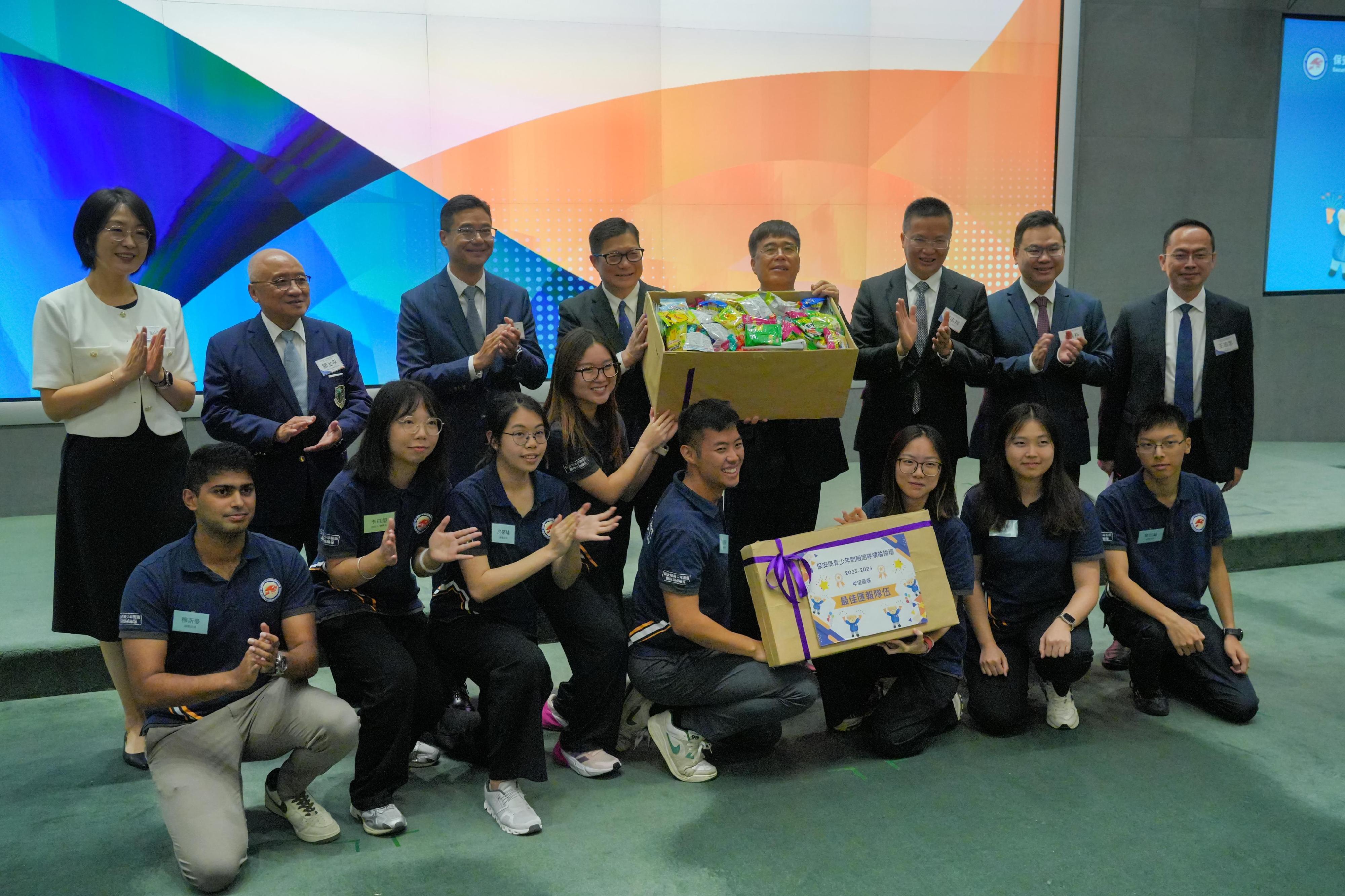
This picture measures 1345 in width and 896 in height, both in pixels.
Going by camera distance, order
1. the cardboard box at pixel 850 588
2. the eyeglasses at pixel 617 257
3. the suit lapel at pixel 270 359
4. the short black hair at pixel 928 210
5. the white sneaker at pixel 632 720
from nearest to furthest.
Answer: the cardboard box at pixel 850 588, the white sneaker at pixel 632 720, the suit lapel at pixel 270 359, the eyeglasses at pixel 617 257, the short black hair at pixel 928 210

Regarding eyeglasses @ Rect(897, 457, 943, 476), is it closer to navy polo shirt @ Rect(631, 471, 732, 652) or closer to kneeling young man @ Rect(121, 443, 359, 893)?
navy polo shirt @ Rect(631, 471, 732, 652)

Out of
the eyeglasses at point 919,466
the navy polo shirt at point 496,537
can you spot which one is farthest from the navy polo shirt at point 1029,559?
the navy polo shirt at point 496,537

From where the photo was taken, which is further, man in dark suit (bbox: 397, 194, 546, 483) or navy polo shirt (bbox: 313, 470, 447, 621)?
man in dark suit (bbox: 397, 194, 546, 483)

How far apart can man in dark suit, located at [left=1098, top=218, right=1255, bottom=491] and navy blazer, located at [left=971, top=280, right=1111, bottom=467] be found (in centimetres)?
15

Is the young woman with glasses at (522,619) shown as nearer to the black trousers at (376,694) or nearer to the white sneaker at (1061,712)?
the black trousers at (376,694)

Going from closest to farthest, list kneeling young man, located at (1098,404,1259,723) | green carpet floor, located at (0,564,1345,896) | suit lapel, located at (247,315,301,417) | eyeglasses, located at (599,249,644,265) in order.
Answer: green carpet floor, located at (0,564,1345,896) → suit lapel, located at (247,315,301,417) → kneeling young man, located at (1098,404,1259,723) → eyeglasses, located at (599,249,644,265)

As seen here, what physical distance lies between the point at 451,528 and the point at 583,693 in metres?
0.59

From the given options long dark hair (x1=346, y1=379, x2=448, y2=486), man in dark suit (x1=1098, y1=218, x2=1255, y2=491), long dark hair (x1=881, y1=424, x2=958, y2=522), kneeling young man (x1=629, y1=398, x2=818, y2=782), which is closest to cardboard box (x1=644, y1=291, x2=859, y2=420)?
kneeling young man (x1=629, y1=398, x2=818, y2=782)

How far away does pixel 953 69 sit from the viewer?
629 cm

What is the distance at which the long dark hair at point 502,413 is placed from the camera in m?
2.76

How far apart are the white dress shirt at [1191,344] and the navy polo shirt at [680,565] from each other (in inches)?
74.5

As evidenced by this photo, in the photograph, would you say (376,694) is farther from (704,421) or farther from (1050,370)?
(1050,370)

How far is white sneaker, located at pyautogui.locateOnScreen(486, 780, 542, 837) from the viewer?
98.8 inches

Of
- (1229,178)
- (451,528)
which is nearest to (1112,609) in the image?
(451,528)
